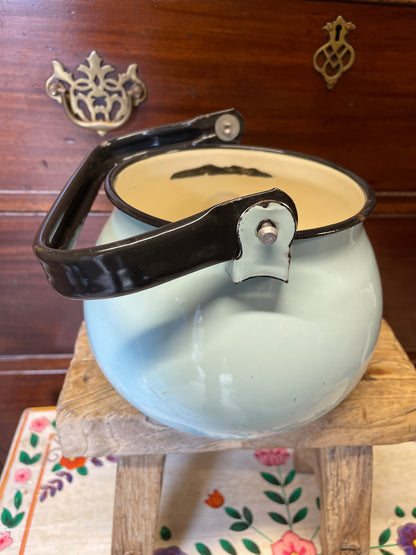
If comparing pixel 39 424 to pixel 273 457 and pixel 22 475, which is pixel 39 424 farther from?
pixel 273 457

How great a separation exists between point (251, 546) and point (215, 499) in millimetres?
76

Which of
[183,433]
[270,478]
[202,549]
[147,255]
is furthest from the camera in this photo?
[270,478]

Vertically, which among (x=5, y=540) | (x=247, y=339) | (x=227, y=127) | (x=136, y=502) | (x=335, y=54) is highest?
(x=335, y=54)

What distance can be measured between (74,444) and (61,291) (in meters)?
0.20

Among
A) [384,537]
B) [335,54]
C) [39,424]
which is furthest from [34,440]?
[335,54]

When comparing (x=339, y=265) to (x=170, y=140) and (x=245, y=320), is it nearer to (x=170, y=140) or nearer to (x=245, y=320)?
(x=245, y=320)

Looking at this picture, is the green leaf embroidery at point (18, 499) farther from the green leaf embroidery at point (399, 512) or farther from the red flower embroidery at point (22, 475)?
the green leaf embroidery at point (399, 512)

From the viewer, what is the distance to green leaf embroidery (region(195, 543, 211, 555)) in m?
0.55

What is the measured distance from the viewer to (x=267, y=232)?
0.29 m

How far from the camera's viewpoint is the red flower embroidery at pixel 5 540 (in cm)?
56

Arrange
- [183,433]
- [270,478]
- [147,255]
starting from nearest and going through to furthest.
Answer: [147,255], [183,433], [270,478]

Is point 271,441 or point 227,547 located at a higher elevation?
point 271,441

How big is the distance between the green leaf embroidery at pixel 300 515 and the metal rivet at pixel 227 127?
0.44 meters

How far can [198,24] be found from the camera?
0.55 m
